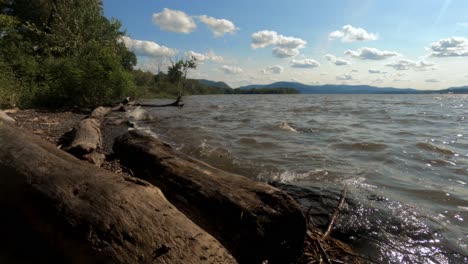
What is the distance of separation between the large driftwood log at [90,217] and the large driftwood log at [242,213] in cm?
57

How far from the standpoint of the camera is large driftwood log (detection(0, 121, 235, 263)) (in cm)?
227

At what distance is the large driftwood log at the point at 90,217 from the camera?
7.45ft

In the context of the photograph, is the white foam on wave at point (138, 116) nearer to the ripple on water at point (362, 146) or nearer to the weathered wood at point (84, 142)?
the weathered wood at point (84, 142)

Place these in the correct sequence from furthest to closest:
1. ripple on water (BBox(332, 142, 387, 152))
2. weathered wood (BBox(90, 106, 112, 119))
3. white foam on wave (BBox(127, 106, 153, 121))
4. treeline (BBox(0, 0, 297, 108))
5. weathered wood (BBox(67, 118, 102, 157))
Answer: treeline (BBox(0, 0, 297, 108)) → white foam on wave (BBox(127, 106, 153, 121)) → weathered wood (BBox(90, 106, 112, 119)) → ripple on water (BBox(332, 142, 387, 152)) → weathered wood (BBox(67, 118, 102, 157))

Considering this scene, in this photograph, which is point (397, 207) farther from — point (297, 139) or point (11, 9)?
point (11, 9)

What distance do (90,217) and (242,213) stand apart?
47.5 inches

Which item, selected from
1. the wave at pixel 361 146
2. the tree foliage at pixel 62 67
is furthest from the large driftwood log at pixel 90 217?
the tree foliage at pixel 62 67

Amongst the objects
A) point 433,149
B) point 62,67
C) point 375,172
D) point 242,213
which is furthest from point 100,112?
point 242,213

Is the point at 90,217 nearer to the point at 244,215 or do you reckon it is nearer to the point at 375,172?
the point at 244,215

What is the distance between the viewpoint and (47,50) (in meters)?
23.5

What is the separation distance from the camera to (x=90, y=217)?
251 cm

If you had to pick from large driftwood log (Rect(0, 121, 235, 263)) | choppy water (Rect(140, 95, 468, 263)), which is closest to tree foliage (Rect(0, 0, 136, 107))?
choppy water (Rect(140, 95, 468, 263))

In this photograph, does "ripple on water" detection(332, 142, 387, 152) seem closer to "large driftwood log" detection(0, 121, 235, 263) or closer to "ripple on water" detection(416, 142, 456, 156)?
"ripple on water" detection(416, 142, 456, 156)

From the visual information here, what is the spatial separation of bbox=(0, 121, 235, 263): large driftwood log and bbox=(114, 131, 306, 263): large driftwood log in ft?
1.88
